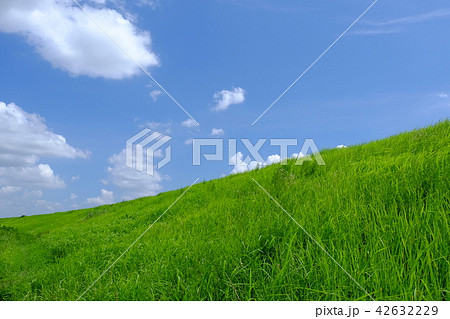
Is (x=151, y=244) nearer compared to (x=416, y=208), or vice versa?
(x=416, y=208)

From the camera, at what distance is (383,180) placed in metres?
4.22

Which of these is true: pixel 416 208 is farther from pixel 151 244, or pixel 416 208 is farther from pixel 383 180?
pixel 151 244

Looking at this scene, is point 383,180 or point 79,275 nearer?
point 383,180

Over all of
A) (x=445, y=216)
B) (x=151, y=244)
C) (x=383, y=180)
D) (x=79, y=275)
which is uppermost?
(x=383, y=180)

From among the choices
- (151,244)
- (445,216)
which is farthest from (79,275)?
(445,216)
